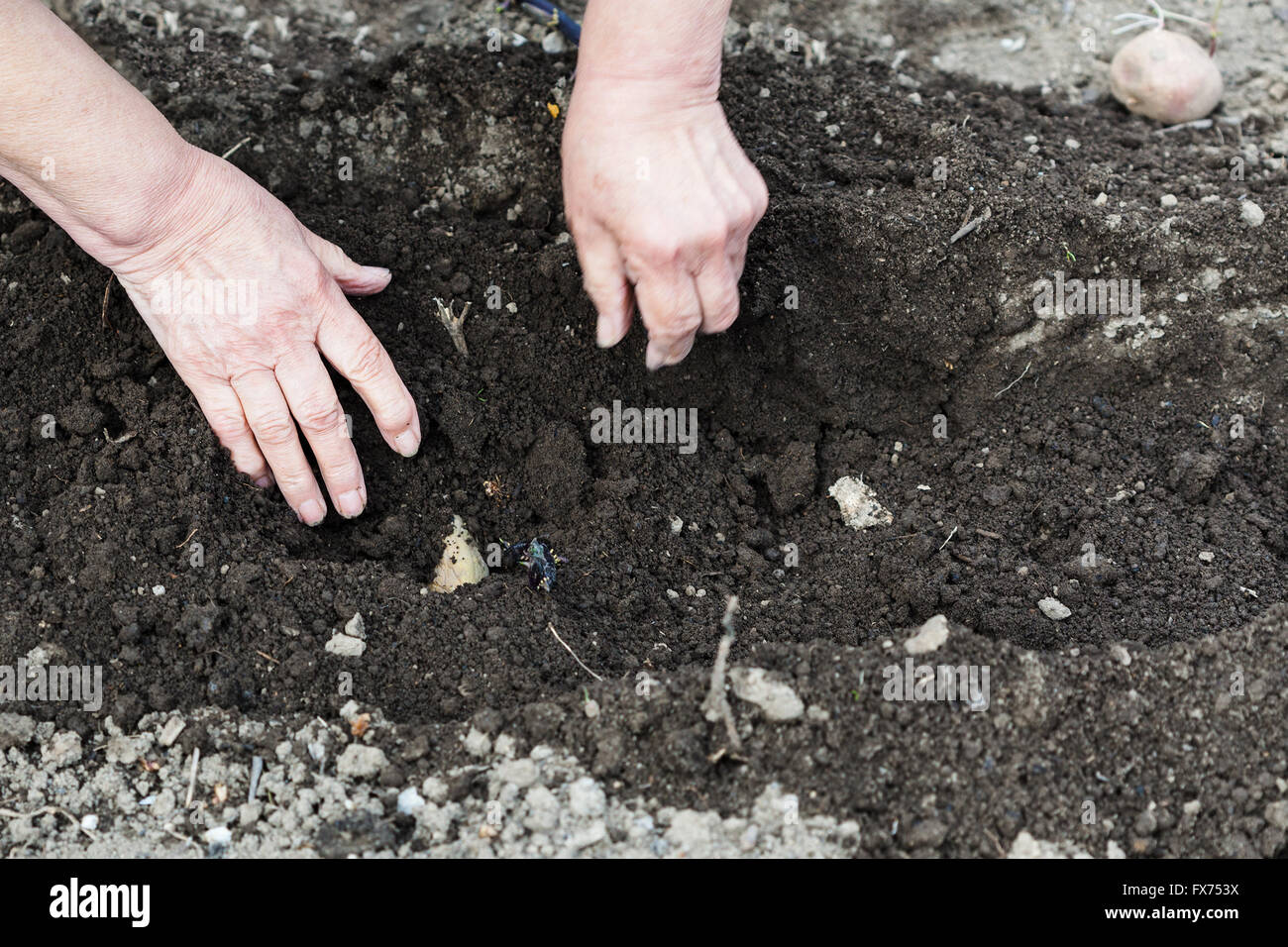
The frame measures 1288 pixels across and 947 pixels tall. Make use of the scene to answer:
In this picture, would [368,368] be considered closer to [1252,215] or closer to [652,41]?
[652,41]

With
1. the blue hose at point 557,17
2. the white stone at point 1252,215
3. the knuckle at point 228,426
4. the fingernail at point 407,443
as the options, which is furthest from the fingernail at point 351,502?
the white stone at point 1252,215

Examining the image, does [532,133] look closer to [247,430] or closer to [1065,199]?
[247,430]

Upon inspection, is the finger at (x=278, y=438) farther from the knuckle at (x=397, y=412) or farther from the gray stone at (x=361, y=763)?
the gray stone at (x=361, y=763)

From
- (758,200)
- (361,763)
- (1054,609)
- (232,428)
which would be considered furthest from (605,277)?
(1054,609)

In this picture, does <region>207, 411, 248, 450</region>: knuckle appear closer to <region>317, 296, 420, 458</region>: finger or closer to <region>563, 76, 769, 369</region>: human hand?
<region>317, 296, 420, 458</region>: finger

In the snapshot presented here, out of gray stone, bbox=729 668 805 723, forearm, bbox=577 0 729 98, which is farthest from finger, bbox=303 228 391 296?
gray stone, bbox=729 668 805 723

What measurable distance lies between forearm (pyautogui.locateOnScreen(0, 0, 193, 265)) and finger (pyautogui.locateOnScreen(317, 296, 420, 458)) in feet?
1.42

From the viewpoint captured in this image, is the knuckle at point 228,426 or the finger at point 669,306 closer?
the finger at point 669,306

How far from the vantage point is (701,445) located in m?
2.87

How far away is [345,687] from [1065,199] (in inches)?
88.0

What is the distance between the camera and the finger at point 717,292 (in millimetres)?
2234

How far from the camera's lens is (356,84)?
10.7ft

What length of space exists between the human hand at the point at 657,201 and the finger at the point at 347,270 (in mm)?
703

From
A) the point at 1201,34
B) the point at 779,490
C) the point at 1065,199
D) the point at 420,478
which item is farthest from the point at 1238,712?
the point at 1201,34
